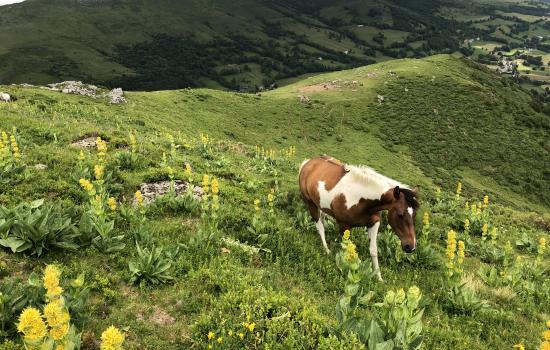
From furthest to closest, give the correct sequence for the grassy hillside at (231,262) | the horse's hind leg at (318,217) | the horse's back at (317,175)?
the horse's hind leg at (318,217)
the horse's back at (317,175)
the grassy hillside at (231,262)

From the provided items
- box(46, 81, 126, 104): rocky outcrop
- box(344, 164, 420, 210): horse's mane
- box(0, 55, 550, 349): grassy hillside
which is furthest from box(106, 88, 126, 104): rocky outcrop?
box(344, 164, 420, 210): horse's mane

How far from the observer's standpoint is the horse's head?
9.58 meters

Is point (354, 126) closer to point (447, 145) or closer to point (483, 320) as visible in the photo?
point (447, 145)

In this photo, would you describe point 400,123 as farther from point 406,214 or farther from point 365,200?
point 406,214

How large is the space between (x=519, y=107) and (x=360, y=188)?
84.4 m

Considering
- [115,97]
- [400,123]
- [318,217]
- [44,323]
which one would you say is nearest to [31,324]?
[44,323]

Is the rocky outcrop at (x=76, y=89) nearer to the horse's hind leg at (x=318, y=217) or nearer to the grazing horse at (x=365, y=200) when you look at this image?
the horse's hind leg at (x=318, y=217)

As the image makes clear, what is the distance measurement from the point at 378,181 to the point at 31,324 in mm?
8173

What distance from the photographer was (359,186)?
1039cm

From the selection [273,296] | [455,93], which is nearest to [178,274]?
[273,296]

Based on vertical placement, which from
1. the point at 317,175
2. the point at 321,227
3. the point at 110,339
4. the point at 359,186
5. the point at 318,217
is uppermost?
the point at 110,339

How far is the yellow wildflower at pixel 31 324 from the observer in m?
4.13

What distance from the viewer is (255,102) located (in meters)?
65.5

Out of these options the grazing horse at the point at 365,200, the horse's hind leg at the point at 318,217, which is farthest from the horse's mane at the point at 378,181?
the horse's hind leg at the point at 318,217
